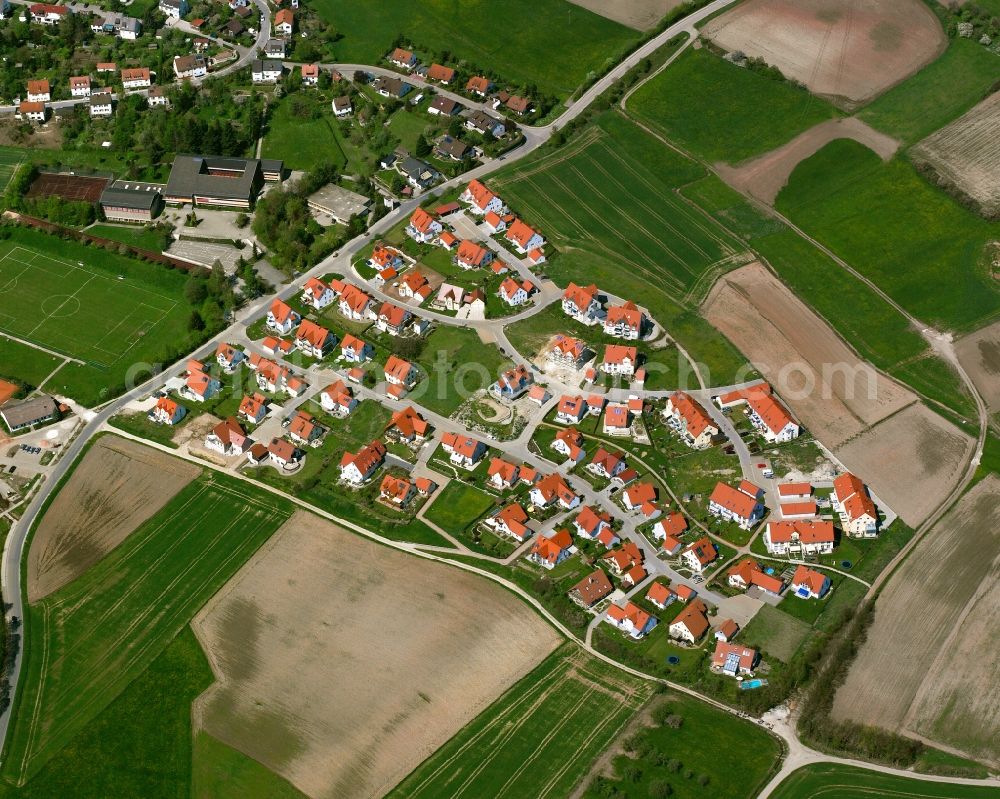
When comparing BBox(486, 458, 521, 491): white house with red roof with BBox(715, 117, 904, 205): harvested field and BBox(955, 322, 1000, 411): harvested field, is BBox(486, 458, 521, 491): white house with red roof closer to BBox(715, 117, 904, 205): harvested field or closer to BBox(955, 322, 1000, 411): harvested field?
BBox(955, 322, 1000, 411): harvested field

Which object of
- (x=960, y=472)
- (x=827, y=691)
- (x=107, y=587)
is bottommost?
(x=107, y=587)

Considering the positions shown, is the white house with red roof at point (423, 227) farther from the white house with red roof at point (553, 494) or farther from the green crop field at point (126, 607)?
the white house with red roof at point (553, 494)

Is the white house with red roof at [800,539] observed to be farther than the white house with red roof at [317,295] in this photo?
No

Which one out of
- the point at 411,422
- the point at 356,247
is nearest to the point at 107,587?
the point at 411,422

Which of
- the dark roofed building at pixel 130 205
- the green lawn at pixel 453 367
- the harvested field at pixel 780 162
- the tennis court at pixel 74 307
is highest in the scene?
the harvested field at pixel 780 162

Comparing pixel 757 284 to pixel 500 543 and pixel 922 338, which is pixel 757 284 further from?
pixel 500 543

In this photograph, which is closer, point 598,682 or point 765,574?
point 598,682

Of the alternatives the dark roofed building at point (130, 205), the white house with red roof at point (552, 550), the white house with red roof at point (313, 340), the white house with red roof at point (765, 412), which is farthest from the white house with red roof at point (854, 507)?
the dark roofed building at point (130, 205)
